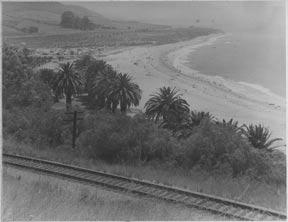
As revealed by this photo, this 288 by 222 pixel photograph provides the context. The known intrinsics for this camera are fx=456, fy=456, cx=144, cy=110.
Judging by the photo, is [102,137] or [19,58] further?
[19,58]

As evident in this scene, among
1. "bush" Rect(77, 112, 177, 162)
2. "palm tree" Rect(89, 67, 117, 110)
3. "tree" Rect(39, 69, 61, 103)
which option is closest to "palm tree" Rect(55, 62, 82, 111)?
"tree" Rect(39, 69, 61, 103)

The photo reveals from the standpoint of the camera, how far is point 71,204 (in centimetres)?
942

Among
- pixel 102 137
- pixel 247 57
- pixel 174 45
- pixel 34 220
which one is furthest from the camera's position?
pixel 174 45

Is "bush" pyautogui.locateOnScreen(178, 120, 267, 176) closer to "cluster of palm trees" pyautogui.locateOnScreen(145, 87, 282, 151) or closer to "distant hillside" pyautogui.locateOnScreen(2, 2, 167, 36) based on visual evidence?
"distant hillside" pyautogui.locateOnScreen(2, 2, 167, 36)

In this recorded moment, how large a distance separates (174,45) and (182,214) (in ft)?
312

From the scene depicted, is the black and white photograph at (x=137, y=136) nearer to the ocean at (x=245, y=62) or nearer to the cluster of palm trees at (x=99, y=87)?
the cluster of palm trees at (x=99, y=87)

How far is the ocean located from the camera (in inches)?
2223

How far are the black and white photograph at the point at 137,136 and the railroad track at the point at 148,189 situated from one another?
0.03m

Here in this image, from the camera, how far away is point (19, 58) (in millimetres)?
41938

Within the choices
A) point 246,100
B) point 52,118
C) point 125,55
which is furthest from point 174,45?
point 52,118

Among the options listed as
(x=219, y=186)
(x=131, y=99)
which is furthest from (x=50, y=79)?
(x=219, y=186)

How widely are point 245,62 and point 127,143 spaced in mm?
62297

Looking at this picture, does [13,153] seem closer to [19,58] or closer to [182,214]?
[182,214]

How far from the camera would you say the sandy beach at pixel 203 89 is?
41.2 metres
